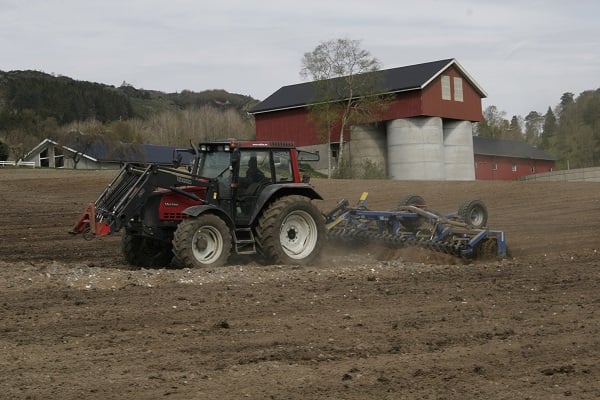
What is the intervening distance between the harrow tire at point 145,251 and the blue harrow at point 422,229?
11.5 ft

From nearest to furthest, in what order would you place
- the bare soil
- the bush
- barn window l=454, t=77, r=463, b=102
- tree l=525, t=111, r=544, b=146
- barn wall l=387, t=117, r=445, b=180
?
the bare soil
the bush
barn wall l=387, t=117, r=445, b=180
barn window l=454, t=77, r=463, b=102
tree l=525, t=111, r=544, b=146

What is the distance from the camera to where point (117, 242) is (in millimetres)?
18250

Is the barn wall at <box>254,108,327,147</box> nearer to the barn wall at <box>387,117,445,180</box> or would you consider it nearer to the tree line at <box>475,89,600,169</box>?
the barn wall at <box>387,117,445,180</box>

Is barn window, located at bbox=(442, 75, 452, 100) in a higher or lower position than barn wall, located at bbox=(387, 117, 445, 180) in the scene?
higher

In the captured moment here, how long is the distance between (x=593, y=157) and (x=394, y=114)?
34.1m

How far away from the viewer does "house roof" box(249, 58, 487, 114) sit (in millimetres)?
51250

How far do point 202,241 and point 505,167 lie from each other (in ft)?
194

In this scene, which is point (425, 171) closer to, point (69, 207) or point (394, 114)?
point (394, 114)

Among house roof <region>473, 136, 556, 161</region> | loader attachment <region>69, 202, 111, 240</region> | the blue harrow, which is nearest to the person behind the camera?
loader attachment <region>69, 202, 111, 240</region>

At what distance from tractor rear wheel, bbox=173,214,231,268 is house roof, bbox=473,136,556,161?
54844 mm

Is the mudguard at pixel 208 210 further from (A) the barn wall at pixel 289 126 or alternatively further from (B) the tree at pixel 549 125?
(B) the tree at pixel 549 125

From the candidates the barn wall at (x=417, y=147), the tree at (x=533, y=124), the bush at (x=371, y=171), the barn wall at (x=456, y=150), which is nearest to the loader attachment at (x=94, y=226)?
the bush at (x=371, y=171)

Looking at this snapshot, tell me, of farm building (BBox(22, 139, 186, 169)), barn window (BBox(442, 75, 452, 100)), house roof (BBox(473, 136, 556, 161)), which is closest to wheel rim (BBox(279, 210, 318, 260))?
barn window (BBox(442, 75, 452, 100))

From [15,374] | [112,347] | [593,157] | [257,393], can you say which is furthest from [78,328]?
[593,157]
